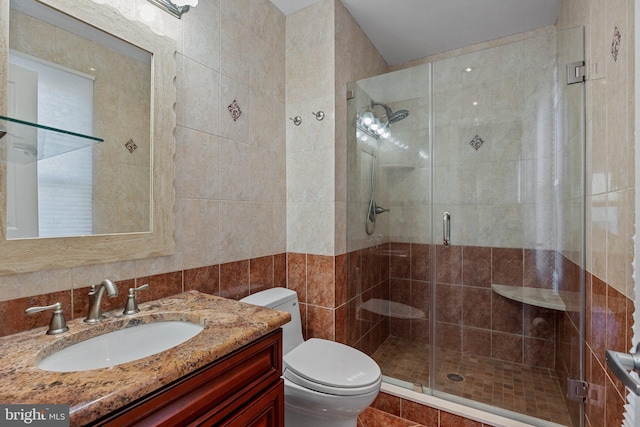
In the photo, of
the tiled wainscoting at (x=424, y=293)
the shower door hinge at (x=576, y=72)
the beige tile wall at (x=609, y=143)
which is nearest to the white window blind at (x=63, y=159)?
the tiled wainscoting at (x=424, y=293)

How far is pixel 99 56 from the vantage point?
3.63 ft

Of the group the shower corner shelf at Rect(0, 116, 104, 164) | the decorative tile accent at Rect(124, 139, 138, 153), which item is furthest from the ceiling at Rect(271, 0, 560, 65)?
the shower corner shelf at Rect(0, 116, 104, 164)

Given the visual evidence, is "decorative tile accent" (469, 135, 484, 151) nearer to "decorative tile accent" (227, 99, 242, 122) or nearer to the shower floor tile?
the shower floor tile

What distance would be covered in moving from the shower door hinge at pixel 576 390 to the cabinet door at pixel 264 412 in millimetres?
1448

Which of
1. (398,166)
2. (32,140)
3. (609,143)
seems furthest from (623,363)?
(32,140)

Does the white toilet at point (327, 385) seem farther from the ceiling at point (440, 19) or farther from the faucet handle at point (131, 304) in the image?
the ceiling at point (440, 19)

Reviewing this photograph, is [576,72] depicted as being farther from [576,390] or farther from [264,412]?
[264,412]

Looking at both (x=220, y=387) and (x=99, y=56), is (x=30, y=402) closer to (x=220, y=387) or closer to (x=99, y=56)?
(x=220, y=387)

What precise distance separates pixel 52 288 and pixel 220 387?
67 centimetres

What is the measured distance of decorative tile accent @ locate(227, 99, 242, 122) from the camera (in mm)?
1615

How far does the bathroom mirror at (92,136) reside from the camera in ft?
2.96

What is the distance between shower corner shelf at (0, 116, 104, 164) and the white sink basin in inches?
23.6

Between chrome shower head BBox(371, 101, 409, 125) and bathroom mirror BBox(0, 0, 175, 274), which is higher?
chrome shower head BBox(371, 101, 409, 125)

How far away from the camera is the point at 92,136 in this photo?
1.08 m
